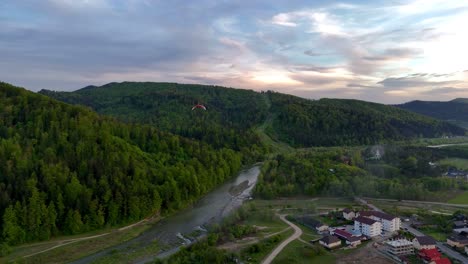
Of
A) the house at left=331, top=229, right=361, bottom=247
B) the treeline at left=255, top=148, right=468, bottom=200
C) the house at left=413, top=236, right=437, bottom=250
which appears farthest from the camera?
the treeline at left=255, top=148, right=468, bottom=200

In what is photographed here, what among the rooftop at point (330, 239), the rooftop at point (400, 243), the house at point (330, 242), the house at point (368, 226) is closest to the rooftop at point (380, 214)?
the house at point (368, 226)

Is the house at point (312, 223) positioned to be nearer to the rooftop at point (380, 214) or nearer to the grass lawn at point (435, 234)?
the rooftop at point (380, 214)

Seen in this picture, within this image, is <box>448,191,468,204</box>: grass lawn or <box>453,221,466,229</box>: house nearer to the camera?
<box>453,221,466,229</box>: house

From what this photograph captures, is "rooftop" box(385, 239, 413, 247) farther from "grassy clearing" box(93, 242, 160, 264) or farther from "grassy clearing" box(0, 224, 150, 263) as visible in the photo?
"grassy clearing" box(0, 224, 150, 263)

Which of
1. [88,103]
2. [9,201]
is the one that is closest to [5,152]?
[9,201]

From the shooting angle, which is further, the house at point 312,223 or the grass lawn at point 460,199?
the grass lawn at point 460,199

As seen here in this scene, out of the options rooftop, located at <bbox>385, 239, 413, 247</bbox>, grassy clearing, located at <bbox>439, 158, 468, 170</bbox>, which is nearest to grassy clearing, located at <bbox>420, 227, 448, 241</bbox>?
rooftop, located at <bbox>385, 239, 413, 247</bbox>
